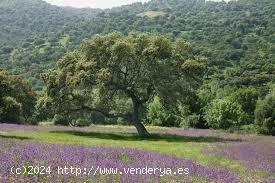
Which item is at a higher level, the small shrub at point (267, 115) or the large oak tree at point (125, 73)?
the large oak tree at point (125, 73)

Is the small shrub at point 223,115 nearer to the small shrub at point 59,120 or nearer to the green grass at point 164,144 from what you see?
the small shrub at point 59,120

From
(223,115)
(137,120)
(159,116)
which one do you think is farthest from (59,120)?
(137,120)

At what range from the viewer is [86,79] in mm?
40938

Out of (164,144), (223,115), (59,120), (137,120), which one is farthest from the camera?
(59,120)

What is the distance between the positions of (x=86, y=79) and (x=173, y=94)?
26.5 ft

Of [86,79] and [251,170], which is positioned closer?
[251,170]

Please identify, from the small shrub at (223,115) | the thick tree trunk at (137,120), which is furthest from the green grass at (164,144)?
the small shrub at (223,115)

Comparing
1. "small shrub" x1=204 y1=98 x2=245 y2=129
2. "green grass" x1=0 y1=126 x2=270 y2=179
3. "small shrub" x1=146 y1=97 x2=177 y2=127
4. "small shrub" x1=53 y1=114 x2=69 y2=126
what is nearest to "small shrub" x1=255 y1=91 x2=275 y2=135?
"small shrub" x1=204 y1=98 x2=245 y2=129

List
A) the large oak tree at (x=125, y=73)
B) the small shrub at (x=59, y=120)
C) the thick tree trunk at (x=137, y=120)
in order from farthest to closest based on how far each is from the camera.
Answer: the small shrub at (x=59, y=120) → the thick tree trunk at (x=137, y=120) → the large oak tree at (x=125, y=73)

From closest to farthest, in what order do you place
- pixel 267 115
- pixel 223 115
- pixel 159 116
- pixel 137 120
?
pixel 137 120
pixel 267 115
pixel 223 115
pixel 159 116

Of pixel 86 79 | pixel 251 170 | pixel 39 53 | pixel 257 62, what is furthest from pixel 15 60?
pixel 251 170

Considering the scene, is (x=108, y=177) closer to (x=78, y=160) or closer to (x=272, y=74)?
(x=78, y=160)

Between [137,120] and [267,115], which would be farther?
[267,115]

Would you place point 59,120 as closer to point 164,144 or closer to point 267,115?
point 267,115
